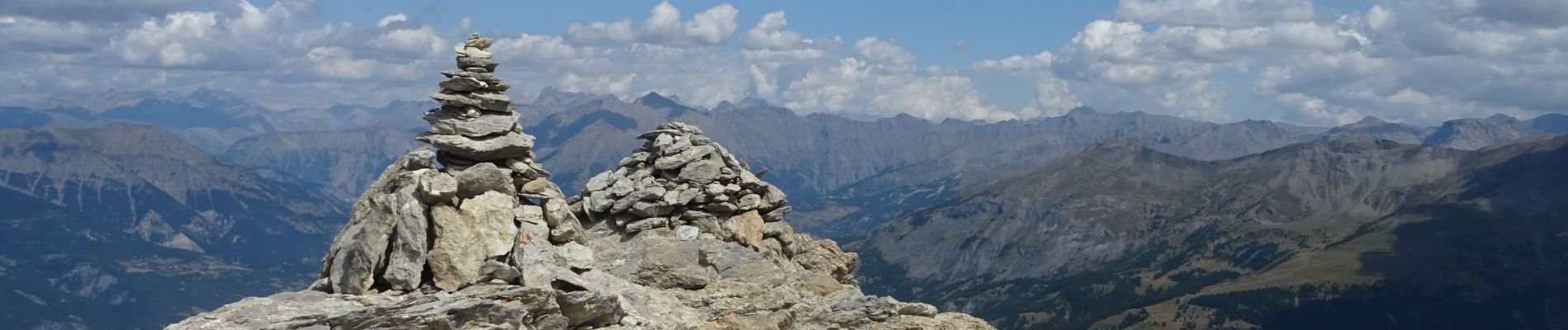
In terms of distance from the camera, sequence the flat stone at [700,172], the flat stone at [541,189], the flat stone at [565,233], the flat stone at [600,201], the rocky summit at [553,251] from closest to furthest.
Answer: the rocky summit at [553,251]
the flat stone at [565,233]
the flat stone at [541,189]
the flat stone at [600,201]
the flat stone at [700,172]

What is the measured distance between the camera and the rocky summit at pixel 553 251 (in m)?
28.6

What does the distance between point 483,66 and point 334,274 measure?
15.6 metres

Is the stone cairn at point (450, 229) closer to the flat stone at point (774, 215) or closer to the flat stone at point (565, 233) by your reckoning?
the flat stone at point (565, 233)

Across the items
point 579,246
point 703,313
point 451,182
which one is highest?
point 451,182

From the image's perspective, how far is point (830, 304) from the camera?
3731 cm

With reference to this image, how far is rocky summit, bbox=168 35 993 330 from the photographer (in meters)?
28.6

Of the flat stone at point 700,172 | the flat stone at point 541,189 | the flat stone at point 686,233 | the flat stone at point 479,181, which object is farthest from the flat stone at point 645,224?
the flat stone at point 479,181

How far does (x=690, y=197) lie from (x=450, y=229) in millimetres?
18488

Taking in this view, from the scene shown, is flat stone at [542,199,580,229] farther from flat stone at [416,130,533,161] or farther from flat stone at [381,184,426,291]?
flat stone at [381,184,426,291]

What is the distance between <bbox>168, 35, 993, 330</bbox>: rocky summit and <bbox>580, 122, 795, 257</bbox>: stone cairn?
0.27 ft

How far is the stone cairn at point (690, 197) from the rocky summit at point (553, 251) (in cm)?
8

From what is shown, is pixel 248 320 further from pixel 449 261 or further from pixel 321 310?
pixel 449 261

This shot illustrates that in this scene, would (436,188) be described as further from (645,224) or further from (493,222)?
(645,224)

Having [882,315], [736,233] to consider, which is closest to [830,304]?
[882,315]
